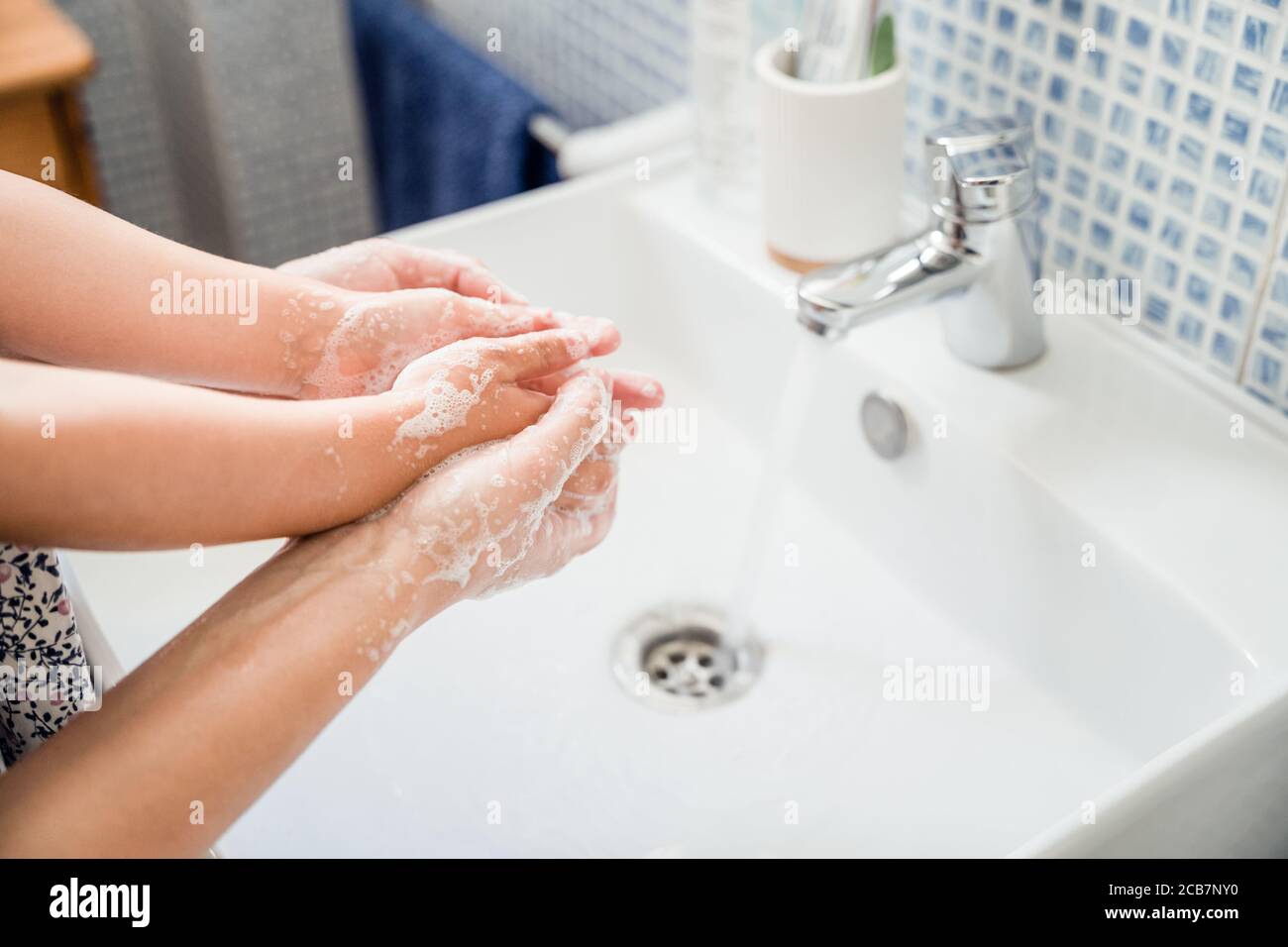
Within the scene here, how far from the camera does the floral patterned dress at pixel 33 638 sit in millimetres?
456

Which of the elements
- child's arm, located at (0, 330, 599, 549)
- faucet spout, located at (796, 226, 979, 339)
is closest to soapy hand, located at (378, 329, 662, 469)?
child's arm, located at (0, 330, 599, 549)

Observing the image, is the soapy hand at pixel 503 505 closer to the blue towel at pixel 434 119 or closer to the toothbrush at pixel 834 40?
the toothbrush at pixel 834 40

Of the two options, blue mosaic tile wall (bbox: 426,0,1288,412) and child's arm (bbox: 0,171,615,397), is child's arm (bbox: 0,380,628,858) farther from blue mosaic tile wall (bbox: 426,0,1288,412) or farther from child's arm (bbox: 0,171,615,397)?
blue mosaic tile wall (bbox: 426,0,1288,412)

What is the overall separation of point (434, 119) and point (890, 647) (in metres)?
0.66

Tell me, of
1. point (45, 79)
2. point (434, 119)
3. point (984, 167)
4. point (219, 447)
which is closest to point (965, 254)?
point (984, 167)

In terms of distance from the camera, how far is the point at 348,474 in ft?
1.49

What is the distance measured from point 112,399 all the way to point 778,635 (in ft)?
1.23

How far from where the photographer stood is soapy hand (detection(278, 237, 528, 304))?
59cm

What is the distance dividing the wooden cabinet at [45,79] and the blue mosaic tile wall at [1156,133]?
28.6 inches

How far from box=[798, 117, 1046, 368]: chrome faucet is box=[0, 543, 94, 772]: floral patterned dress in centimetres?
34

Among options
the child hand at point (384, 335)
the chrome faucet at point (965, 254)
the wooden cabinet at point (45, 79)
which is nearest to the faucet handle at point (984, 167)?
the chrome faucet at point (965, 254)

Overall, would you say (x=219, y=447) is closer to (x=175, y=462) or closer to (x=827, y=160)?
(x=175, y=462)

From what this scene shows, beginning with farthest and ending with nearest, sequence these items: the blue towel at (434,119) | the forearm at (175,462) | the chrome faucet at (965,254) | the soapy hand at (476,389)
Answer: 1. the blue towel at (434,119)
2. the chrome faucet at (965,254)
3. the soapy hand at (476,389)
4. the forearm at (175,462)
